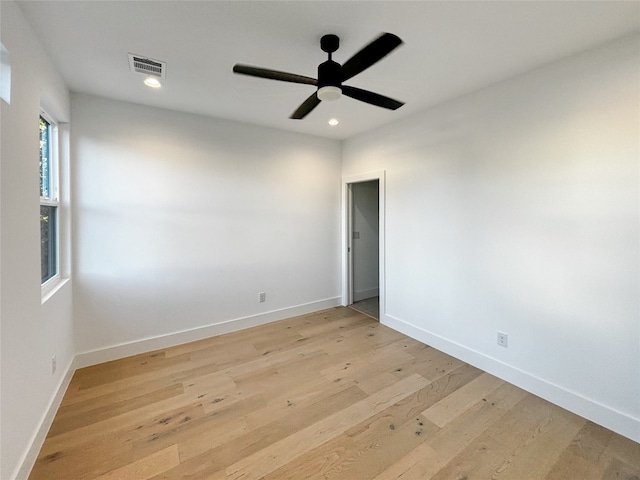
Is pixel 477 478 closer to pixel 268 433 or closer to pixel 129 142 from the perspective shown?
pixel 268 433

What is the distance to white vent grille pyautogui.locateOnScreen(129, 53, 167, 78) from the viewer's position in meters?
2.03

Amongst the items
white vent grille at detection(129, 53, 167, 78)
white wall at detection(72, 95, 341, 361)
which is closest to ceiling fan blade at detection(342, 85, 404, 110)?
white vent grille at detection(129, 53, 167, 78)

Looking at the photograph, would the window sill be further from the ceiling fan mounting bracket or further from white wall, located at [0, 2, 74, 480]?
the ceiling fan mounting bracket

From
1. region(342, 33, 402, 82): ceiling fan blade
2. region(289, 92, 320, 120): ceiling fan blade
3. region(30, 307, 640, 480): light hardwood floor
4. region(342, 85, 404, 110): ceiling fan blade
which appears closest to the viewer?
region(342, 33, 402, 82): ceiling fan blade

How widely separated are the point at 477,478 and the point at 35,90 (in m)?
3.54

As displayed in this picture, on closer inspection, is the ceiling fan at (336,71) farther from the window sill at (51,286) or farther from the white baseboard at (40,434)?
the white baseboard at (40,434)

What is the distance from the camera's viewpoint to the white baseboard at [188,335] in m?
2.71

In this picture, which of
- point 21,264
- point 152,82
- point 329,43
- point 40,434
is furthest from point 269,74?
point 40,434

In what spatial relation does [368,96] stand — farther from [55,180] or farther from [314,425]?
[55,180]

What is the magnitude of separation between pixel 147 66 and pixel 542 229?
3.36m

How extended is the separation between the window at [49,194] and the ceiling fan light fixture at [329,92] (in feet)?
7.38

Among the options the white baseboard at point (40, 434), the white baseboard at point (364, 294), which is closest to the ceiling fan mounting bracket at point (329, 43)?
the white baseboard at point (40, 434)

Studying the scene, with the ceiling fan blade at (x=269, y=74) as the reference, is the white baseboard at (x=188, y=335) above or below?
below

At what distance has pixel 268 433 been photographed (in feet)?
6.06
